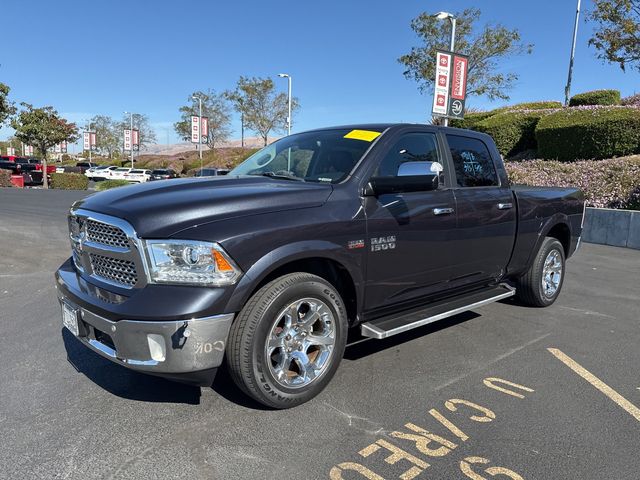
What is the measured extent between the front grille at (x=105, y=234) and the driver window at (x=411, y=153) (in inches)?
72.0

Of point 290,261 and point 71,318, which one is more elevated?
point 290,261

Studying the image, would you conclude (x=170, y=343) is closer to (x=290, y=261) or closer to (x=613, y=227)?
(x=290, y=261)

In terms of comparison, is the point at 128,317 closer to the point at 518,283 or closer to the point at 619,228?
the point at 518,283

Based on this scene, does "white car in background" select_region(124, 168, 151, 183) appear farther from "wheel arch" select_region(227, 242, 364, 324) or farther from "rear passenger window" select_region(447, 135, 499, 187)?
"wheel arch" select_region(227, 242, 364, 324)

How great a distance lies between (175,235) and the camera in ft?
9.12

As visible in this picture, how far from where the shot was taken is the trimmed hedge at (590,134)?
14883 millimetres

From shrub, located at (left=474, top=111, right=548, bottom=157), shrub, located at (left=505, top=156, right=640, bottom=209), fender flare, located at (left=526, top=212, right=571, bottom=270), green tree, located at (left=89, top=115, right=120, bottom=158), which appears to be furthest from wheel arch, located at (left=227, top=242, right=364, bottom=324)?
green tree, located at (left=89, top=115, right=120, bottom=158)

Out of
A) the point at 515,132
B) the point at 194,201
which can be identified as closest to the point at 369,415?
the point at 194,201

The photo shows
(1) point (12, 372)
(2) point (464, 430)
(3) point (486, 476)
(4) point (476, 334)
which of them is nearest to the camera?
(3) point (486, 476)

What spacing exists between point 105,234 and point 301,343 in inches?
55.5

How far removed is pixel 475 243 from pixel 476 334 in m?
0.94

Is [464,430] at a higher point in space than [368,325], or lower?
lower

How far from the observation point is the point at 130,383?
362 cm

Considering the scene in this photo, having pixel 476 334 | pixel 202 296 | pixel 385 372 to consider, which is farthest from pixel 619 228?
pixel 202 296
